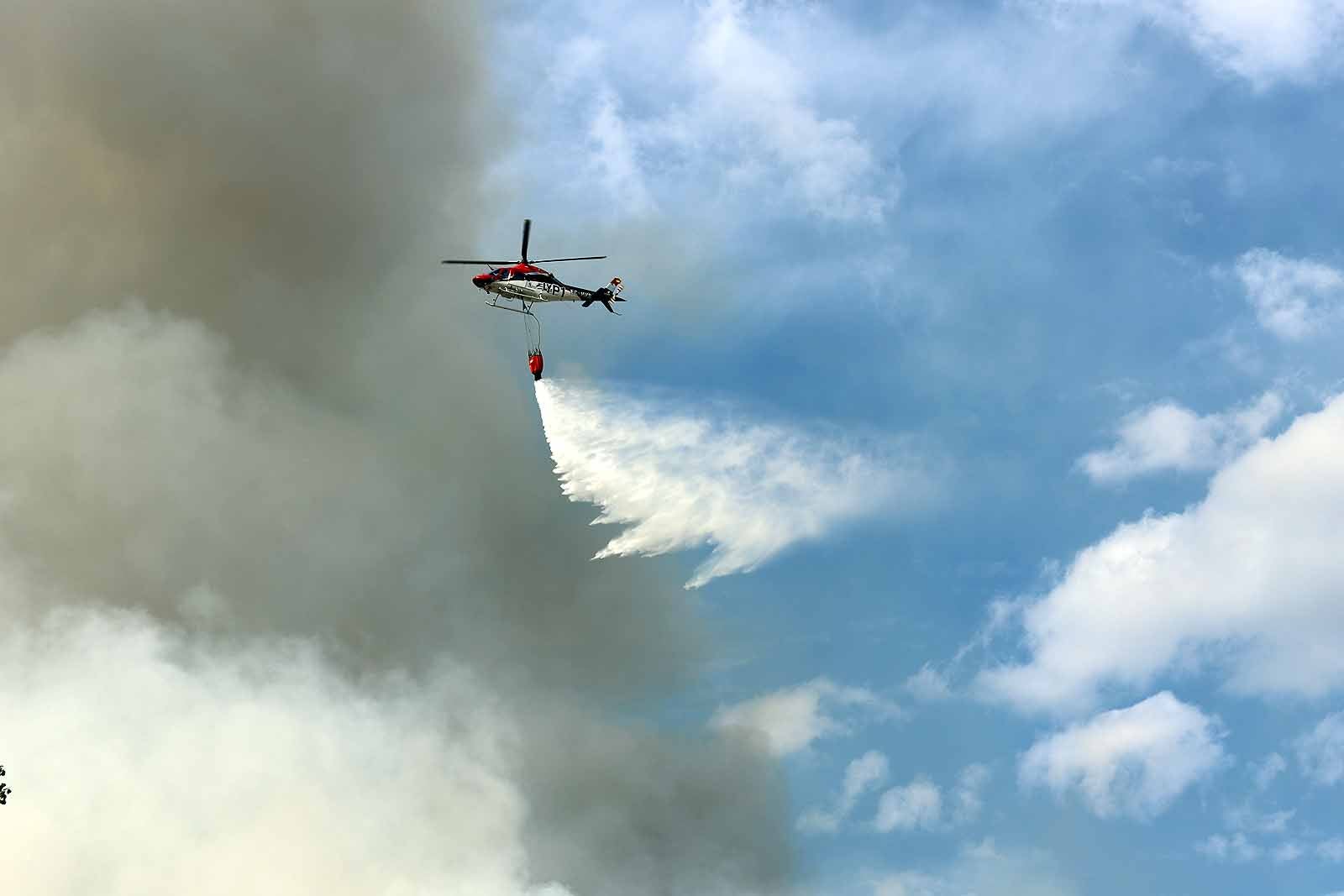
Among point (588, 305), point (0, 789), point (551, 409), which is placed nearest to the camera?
point (0, 789)

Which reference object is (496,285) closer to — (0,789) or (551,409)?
(551,409)

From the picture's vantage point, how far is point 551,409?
6457 inches

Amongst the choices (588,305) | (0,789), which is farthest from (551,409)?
(0,789)

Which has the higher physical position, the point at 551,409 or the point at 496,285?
the point at 496,285

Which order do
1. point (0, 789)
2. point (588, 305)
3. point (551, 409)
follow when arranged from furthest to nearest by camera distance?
point (588, 305) < point (551, 409) < point (0, 789)

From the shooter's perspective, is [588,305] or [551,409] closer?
[551,409]

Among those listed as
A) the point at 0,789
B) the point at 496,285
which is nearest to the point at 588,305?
the point at 496,285

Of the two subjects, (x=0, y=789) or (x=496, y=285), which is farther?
(x=496, y=285)

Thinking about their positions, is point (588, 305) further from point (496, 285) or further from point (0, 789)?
point (0, 789)

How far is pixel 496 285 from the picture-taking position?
169625 millimetres

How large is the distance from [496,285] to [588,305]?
12957 mm

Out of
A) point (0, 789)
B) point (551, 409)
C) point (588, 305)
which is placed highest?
point (588, 305)

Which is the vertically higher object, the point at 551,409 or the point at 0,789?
the point at 551,409

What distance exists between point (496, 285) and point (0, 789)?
81695 mm
